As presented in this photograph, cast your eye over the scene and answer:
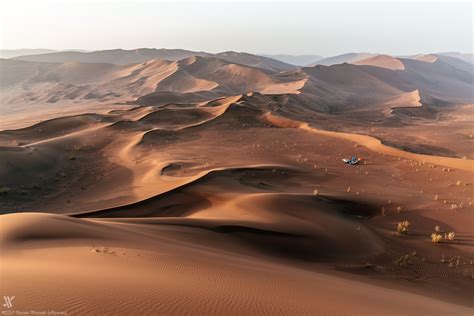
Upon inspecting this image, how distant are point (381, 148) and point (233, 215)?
16.1m

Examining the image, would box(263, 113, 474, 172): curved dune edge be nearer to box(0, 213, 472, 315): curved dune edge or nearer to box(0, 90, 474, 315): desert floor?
box(0, 90, 474, 315): desert floor

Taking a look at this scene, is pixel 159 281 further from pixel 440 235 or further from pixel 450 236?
pixel 450 236

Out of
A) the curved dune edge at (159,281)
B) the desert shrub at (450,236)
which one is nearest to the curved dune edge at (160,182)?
the curved dune edge at (159,281)

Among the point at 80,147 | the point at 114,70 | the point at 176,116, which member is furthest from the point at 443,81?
→ the point at 80,147

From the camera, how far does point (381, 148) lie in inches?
993

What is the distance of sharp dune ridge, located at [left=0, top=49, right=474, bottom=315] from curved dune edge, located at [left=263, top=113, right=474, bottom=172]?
0.11m

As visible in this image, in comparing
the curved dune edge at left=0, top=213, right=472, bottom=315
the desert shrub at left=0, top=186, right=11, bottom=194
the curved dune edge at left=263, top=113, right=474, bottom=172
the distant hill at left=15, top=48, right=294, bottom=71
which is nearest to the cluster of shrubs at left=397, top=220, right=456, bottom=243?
the curved dune edge at left=0, top=213, right=472, bottom=315

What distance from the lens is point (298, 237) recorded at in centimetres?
1066

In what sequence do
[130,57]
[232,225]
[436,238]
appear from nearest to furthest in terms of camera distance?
1. [232,225]
2. [436,238]
3. [130,57]

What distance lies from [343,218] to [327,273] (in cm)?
437

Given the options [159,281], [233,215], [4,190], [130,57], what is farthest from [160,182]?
[130,57]

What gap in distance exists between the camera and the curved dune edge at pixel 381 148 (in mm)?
21047

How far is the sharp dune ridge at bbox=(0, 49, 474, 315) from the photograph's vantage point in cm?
589

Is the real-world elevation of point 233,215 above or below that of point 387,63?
below
